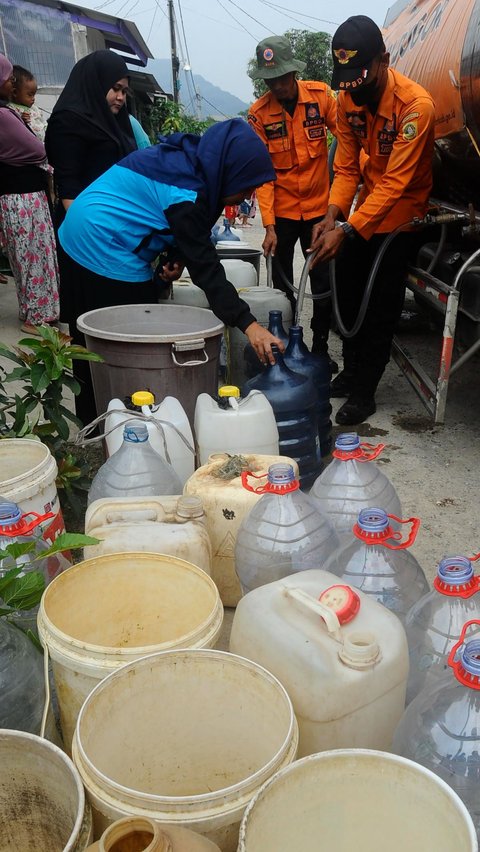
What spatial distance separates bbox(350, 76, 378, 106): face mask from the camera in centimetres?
372

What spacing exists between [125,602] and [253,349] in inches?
92.9

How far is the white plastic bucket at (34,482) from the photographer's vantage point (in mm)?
2131

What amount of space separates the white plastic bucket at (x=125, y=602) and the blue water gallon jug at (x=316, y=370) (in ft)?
6.48

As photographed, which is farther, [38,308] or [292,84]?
[38,308]

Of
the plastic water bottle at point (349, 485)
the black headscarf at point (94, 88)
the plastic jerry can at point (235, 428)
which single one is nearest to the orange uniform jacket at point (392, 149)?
the black headscarf at point (94, 88)

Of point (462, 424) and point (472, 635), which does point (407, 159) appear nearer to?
point (462, 424)

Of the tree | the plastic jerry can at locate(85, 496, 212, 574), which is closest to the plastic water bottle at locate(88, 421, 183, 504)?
the plastic jerry can at locate(85, 496, 212, 574)

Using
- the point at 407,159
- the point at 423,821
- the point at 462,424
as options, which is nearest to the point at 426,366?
the point at 462,424

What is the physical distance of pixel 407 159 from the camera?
12.2ft

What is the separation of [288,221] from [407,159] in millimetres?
1444

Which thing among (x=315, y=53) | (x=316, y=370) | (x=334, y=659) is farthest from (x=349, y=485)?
(x=315, y=53)

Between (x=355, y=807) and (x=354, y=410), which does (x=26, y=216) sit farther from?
(x=355, y=807)

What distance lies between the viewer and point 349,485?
2.29 meters

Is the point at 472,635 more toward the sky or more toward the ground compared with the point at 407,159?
more toward the ground
